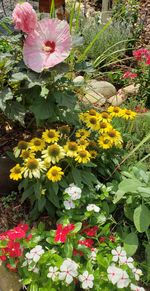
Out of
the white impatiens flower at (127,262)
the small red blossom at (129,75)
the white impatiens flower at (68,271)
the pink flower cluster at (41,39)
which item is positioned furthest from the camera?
the small red blossom at (129,75)

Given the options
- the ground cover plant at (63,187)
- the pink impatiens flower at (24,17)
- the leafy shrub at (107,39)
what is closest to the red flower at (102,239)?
the ground cover plant at (63,187)

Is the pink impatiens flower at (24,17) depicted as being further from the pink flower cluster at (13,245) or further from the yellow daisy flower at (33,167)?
the pink flower cluster at (13,245)

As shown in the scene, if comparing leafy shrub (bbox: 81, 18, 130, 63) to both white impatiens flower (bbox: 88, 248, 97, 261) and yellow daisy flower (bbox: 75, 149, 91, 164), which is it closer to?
yellow daisy flower (bbox: 75, 149, 91, 164)

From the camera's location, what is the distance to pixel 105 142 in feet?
7.47

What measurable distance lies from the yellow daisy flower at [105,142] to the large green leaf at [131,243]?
0.47m

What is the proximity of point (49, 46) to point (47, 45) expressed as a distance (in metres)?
0.01

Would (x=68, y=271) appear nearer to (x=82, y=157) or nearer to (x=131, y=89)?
(x=82, y=157)

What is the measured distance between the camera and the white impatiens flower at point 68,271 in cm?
177

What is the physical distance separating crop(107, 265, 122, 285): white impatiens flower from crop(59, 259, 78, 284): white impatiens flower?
0.48 ft

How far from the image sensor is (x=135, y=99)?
3535 mm

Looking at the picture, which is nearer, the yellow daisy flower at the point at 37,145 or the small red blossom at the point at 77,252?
the small red blossom at the point at 77,252

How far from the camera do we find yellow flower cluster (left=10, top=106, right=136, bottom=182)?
2084 mm

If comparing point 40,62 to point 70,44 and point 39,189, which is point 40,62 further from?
point 39,189

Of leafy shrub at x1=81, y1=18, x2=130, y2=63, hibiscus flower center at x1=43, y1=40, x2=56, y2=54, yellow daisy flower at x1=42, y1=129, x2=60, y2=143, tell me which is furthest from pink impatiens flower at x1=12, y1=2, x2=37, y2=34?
leafy shrub at x1=81, y1=18, x2=130, y2=63
